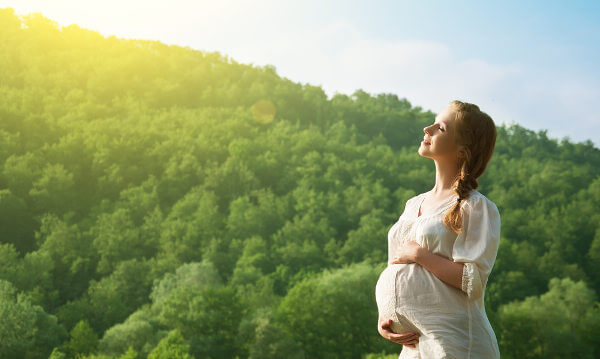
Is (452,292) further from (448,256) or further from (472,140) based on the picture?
(472,140)

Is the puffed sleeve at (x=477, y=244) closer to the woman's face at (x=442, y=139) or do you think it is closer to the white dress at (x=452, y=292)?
the white dress at (x=452, y=292)

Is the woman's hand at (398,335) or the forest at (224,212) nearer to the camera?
the woman's hand at (398,335)

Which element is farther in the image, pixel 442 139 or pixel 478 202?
pixel 442 139

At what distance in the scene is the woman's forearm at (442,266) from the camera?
2.08 meters

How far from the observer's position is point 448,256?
215 centimetres

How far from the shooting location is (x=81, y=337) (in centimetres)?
3559

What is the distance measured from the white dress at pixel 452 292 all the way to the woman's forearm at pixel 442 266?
0.02 meters

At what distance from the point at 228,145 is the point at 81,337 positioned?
119 ft

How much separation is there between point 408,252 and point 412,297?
170 millimetres

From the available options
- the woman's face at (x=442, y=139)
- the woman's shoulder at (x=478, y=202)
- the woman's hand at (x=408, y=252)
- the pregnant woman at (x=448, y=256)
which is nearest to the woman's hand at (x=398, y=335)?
the pregnant woman at (x=448, y=256)

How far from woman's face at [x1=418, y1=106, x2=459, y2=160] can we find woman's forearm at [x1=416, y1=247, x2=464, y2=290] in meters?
0.40

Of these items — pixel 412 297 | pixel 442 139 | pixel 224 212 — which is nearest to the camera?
pixel 412 297

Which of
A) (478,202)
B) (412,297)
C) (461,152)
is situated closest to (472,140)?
(461,152)

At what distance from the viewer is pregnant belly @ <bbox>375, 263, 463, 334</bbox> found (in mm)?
2105
